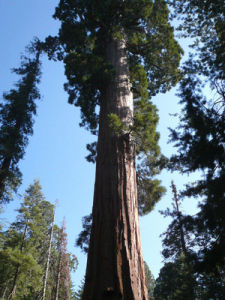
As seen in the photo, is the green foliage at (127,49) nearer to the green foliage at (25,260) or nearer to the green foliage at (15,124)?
the green foliage at (15,124)

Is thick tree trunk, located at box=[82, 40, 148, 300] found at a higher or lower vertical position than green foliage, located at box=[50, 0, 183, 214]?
lower

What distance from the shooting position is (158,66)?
777 cm

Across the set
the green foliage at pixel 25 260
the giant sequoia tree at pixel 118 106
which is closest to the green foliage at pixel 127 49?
the giant sequoia tree at pixel 118 106

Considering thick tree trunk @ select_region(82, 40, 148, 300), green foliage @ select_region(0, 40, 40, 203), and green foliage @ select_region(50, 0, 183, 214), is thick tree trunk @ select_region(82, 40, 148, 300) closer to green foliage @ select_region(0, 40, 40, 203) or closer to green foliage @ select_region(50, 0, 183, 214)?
green foliage @ select_region(50, 0, 183, 214)

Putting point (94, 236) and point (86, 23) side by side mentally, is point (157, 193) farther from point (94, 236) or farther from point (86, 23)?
point (86, 23)

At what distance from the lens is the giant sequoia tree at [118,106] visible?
2943 millimetres

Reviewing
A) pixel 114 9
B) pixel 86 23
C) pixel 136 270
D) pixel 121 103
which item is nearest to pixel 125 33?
pixel 114 9

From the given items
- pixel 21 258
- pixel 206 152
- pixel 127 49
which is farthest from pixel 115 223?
pixel 21 258

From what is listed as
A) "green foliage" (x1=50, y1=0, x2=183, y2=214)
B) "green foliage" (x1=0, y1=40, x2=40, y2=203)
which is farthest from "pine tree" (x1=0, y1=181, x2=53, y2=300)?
"green foliage" (x1=50, y1=0, x2=183, y2=214)

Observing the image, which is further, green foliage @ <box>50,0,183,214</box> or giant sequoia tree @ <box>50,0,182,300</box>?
green foliage @ <box>50,0,183,214</box>

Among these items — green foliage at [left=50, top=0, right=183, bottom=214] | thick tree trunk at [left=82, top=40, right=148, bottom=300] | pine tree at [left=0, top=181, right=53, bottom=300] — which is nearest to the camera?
thick tree trunk at [left=82, top=40, right=148, bottom=300]

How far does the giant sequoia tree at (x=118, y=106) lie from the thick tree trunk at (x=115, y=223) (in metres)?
0.01

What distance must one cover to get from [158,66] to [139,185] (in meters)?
4.07

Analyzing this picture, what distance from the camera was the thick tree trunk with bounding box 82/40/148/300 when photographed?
2.72 m
